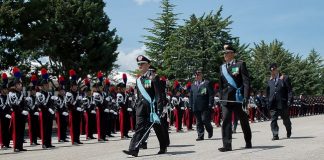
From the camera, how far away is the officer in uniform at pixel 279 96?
45.7 ft

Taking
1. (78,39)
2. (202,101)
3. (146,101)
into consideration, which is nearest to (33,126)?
(202,101)

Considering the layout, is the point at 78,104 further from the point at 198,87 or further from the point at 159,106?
the point at 159,106

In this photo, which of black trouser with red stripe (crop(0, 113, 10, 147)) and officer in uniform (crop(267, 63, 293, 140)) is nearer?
officer in uniform (crop(267, 63, 293, 140))

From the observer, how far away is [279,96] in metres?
14.0

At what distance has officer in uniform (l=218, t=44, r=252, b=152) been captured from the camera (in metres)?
10.8

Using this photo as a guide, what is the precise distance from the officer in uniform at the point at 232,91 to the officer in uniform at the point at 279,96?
2.99m

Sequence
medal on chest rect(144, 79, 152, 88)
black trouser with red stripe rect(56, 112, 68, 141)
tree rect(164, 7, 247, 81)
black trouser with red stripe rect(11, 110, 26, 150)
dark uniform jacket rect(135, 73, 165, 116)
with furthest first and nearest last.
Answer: tree rect(164, 7, 247, 81) < black trouser with red stripe rect(56, 112, 68, 141) < black trouser with red stripe rect(11, 110, 26, 150) < medal on chest rect(144, 79, 152, 88) < dark uniform jacket rect(135, 73, 165, 116)

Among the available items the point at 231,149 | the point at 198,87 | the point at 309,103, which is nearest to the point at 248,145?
the point at 231,149

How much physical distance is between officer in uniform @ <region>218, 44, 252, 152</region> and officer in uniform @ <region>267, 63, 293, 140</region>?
2.99 m

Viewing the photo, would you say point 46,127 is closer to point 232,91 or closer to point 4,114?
point 4,114

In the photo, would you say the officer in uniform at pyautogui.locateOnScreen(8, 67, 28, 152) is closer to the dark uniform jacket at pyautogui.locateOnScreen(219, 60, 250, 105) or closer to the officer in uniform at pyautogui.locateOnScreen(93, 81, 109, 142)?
the officer in uniform at pyautogui.locateOnScreen(93, 81, 109, 142)

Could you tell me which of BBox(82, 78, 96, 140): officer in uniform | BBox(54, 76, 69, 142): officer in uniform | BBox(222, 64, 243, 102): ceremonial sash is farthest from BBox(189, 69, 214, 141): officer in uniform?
BBox(222, 64, 243, 102): ceremonial sash

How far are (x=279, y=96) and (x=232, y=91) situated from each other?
135 inches

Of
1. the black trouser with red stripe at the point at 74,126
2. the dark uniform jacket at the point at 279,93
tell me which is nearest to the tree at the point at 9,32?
the black trouser with red stripe at the point at 74,126
